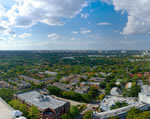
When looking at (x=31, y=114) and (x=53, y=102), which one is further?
Result: (x=53, y=102)

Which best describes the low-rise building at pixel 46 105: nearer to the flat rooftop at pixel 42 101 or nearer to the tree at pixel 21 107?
the flat rooftop at pixel 42 101

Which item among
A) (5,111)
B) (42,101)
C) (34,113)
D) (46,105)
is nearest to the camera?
(34,113)

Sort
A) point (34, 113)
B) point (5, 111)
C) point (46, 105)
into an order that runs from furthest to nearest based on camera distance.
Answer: point (46, 105) → point (5, 111) → point (34, 113)

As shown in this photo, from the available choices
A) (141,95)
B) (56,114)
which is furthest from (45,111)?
(141,95)

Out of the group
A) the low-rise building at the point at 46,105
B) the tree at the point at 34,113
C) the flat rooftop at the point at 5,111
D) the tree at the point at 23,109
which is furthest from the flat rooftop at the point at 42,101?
the flat rooftop at the point at 5,111

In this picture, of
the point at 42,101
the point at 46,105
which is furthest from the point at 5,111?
the point at 46,105

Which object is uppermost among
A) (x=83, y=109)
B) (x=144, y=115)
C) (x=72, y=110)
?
(x=144, y=115)

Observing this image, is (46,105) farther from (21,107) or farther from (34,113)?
(21,107)

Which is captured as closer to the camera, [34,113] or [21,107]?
[34,113]

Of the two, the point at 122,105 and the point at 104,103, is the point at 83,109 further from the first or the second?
the point at 122,105
